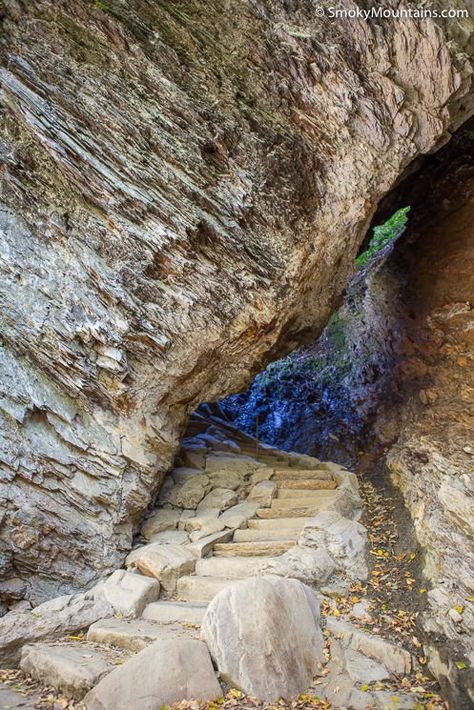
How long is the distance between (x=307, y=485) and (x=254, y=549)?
2.29 m

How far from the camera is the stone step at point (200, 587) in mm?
6457

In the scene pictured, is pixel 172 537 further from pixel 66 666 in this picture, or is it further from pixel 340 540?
pixel 66 666

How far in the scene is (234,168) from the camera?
7.84m

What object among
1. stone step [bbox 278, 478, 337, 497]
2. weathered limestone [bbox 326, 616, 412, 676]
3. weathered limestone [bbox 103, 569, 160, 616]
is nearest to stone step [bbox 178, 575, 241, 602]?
weathered limestone [bbox 103, 569, 160, 616]

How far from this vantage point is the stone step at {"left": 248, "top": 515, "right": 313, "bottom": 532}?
7738 mm

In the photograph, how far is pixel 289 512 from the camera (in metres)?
8.27

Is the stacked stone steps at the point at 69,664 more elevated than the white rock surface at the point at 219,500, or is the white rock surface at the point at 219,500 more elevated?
the white rock surface at the point at 219,500

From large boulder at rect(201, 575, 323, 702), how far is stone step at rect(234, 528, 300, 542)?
1.90m

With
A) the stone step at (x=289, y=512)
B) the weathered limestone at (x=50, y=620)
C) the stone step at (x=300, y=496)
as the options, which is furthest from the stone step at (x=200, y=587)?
the stone step at (x=300, y=496)

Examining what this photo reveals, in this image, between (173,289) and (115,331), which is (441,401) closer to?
(173,289)

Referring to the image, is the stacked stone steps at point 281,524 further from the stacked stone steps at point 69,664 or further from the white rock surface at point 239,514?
the stacked stone steps at point 69,664

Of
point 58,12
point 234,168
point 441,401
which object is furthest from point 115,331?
point 441,401

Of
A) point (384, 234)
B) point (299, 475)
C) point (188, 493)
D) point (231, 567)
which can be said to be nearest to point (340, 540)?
point (231, 567)

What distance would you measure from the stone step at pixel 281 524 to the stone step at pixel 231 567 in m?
0.94
